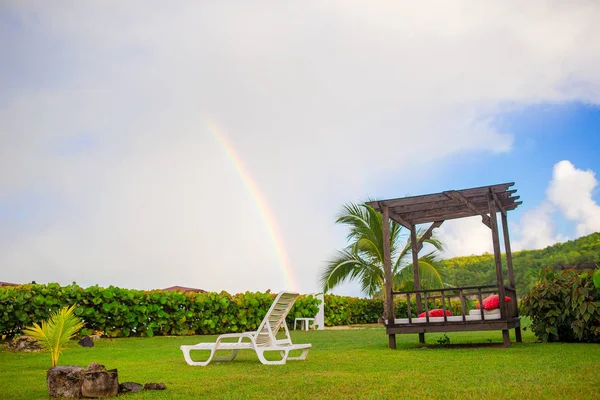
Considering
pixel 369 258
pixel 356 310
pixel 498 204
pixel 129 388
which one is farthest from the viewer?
pixel 356 310

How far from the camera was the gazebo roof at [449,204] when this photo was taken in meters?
9.52

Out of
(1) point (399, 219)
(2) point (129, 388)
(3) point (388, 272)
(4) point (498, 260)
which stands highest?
(1) point (399, 219)

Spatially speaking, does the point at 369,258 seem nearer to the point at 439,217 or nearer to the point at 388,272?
the point at 439,217

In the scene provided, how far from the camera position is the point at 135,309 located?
45.6 ft

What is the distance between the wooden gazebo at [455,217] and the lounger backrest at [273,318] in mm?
2456

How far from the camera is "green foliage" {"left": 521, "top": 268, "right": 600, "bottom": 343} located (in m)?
8.91

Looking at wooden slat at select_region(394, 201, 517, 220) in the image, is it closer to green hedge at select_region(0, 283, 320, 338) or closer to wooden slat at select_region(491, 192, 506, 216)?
wooden slat at select_region(491, 192, 506, 216)

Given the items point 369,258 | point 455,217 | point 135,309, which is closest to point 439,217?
point 455,217

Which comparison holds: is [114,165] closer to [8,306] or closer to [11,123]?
[11,123]

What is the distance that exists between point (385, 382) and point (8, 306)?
10035 millimetres

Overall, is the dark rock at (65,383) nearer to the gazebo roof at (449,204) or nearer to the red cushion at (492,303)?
the gazebo roof at (449,204)

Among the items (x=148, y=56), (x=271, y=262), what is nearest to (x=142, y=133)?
(x=148, y=56)

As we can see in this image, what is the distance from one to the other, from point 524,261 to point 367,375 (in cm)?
3053

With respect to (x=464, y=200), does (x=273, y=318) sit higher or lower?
lower
